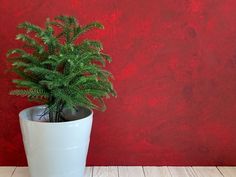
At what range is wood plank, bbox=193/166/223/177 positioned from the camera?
6.54 ft

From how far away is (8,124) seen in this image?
2.00 metres

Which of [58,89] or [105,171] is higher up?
[58,89]

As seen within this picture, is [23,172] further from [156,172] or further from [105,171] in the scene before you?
[156,172]

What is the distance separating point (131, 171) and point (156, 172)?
6.0 inches

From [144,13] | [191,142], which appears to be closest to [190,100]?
[191,142]

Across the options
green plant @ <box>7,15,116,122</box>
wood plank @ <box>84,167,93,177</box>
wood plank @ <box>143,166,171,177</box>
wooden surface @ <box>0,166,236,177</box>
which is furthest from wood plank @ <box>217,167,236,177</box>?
green plant @ <box>7,15,116,122</box>

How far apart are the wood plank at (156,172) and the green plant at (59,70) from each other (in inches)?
23.8

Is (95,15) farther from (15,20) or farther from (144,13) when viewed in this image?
(15,20)

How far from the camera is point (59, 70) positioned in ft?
5.45

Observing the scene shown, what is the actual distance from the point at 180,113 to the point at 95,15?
2.58 ft

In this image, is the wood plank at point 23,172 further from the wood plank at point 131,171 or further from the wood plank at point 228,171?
the wood plank at point 228,171

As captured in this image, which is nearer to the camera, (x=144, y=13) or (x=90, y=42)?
(x=90, y=42)

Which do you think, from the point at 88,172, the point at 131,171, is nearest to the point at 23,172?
the point at 88,172

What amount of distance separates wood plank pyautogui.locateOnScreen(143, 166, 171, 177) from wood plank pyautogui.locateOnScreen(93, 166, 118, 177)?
0.62ft
